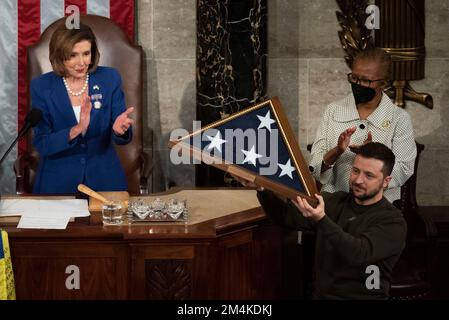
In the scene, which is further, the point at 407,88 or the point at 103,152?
the point at 407,88

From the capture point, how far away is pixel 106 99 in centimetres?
549

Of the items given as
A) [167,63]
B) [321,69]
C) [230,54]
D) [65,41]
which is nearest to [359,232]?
[65,41]

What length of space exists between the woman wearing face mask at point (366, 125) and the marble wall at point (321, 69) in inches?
63.9

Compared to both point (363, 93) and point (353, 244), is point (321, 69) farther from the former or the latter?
point (353, 244)

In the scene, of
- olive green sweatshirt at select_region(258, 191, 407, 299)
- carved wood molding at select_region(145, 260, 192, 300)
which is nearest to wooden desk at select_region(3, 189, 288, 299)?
carved wood molding at select_region(145, 260, 192, 300)

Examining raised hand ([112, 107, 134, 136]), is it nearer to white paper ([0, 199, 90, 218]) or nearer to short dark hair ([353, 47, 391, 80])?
white paper ([0, 199, 90, 218])

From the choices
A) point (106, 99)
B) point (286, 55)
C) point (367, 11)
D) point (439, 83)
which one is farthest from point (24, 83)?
point (439, 83)

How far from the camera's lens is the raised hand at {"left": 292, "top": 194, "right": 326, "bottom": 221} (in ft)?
13.0

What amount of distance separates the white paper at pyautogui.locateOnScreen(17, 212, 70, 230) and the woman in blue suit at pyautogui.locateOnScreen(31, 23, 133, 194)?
32.5 inches

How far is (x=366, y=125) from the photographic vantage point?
5016 mm

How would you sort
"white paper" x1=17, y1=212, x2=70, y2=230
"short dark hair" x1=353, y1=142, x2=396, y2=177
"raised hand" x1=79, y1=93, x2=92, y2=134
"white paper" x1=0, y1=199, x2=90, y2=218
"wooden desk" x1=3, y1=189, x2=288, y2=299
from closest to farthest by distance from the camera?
1. "short dark hair" x1=353, y1=142, x2=396, y2=177
2. "wooden desk" x1=3, y1=189, x2=288, y2=299
3. "white paper" x1=17, y1=212, x2=70, y2=230
4. "white paper" x1=0, y1=199, x2=90, y2=218
5. "raised hand" x1=79, y1=93, x2=92, y2=134
